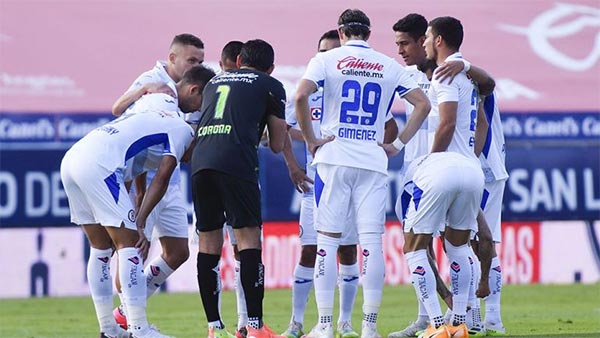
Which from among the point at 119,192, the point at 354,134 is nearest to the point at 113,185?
the point at 119,192

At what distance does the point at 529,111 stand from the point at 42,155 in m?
9.24

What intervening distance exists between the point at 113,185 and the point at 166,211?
1.59 meters

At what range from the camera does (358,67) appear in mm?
9992

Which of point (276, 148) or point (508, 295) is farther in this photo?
point (508, 295)

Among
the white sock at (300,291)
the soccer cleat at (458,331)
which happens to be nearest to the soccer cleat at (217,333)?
the white sock at (300,291)

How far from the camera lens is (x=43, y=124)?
21.3 m

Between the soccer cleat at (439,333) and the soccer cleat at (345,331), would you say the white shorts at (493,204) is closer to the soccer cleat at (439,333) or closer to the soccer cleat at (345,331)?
the soccer cleat at (345,331)

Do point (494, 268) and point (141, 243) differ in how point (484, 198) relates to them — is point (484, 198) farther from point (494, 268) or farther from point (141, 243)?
point (141, 243)

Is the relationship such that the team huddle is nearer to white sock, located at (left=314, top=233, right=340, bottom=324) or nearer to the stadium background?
white sock, located at (left=314, top=233, right=340, bottom=324)

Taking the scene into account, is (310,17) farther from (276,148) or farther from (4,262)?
(276,148)

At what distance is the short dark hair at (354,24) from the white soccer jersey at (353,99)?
0.32 feet

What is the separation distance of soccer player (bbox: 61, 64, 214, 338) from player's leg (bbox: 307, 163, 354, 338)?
1204mm

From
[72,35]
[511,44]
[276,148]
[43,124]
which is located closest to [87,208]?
[276,148]

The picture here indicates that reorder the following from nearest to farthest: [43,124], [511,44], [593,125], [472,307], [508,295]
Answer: [472,307], [508,295], [43,124], [593,125], [511,44]
